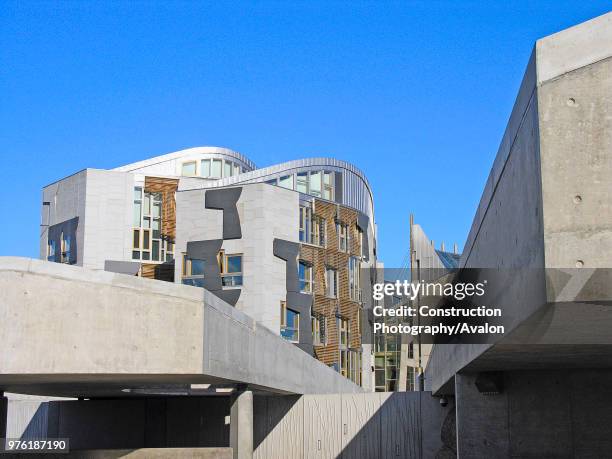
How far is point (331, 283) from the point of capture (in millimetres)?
45688

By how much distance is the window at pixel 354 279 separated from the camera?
156 feet

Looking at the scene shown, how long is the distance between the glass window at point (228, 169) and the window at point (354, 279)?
12761mm

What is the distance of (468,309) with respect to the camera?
46.0 ft

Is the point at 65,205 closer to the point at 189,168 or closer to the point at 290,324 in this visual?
the point at 189,168

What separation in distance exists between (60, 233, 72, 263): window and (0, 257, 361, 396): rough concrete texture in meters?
32.0

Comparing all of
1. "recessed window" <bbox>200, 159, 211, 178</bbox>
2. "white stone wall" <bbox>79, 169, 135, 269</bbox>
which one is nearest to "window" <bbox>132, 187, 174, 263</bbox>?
"white stone wall" <bbox>79, 169, 135, 269</bbox>

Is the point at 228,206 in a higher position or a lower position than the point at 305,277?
higher

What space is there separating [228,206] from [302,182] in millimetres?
9518

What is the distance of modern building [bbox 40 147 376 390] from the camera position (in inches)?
1647

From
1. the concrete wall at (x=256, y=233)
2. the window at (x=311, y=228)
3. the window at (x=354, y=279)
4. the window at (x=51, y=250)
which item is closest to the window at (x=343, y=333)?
the window at (x=354, y=279)

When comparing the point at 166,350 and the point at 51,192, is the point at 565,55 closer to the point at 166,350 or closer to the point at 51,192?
the point at 166,350

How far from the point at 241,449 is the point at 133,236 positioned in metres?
29.8

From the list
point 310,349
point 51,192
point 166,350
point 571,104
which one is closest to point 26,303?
point 166,350

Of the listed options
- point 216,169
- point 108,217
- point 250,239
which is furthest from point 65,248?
point 216,169
